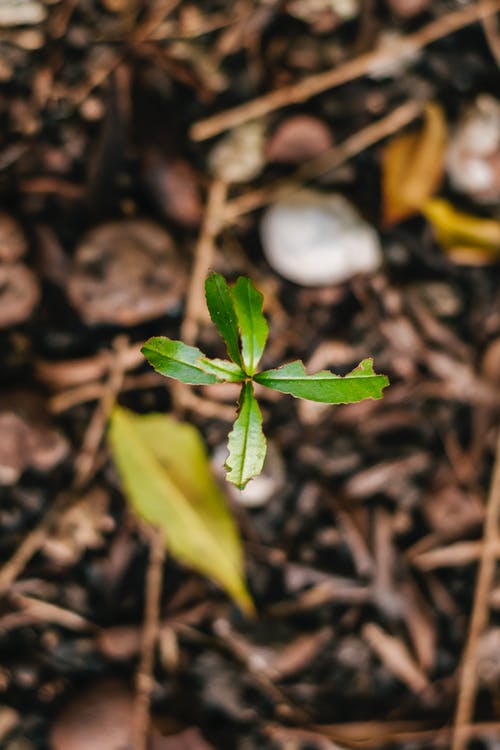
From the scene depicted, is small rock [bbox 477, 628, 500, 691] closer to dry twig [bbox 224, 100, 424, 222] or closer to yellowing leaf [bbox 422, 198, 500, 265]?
yellowing leaf [bbox 422, 198, 500, 265]

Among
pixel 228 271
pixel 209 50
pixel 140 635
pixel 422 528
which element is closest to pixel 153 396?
pixel 228 271

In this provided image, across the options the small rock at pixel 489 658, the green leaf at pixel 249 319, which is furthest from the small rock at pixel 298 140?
the small rock at pixel 489 658

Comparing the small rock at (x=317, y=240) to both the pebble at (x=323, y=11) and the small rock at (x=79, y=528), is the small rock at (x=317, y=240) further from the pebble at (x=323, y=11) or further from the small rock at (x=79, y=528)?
the small rock at (x=79, y=528)

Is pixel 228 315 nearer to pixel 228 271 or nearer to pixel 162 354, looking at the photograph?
pixel 162 354

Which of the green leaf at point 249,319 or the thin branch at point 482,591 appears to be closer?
the green leaf at point 249,319

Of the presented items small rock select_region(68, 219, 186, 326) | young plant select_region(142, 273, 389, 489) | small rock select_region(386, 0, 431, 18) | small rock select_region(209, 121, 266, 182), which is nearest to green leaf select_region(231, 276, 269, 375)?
young plant select_region(142, 273, 389, 489)

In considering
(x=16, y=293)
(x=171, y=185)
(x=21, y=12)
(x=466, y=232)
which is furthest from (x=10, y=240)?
(x=466, y=232)

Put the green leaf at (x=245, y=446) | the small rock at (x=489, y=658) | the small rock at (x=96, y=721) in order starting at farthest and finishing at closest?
the small rock at (x=489, y=658)
the small rock at (x=96, y=721)
the green leaf at (x=245, y=446)
